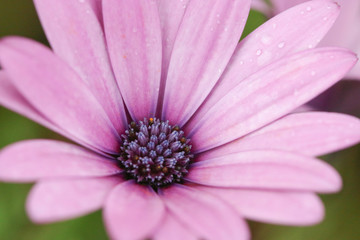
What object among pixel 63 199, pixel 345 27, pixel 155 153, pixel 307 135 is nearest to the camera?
pixel 63 199

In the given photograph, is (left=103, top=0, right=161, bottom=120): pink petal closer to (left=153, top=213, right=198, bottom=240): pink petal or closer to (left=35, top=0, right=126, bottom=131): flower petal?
(left=35, top=0, right=126, bottom=131): flower petal

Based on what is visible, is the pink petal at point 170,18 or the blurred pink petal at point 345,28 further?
the blurred pink petal at point 345,28

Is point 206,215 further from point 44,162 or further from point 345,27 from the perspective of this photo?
point 345,27

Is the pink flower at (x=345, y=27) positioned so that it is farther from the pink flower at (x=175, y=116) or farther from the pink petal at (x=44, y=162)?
the pink petal at (x=44, y=162)

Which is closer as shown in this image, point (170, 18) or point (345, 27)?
point (170, 18)

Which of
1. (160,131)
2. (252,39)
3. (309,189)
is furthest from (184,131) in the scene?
(309,189)

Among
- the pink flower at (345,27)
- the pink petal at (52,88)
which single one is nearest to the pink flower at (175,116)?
the pink petal at (52,88)

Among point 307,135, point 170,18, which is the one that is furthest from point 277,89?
point 170,18
